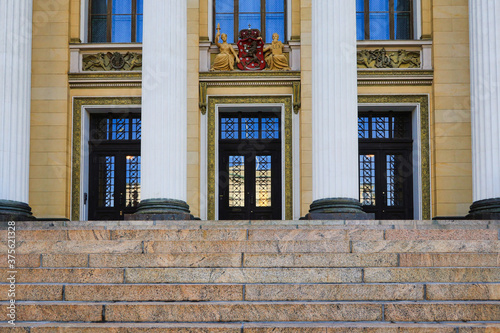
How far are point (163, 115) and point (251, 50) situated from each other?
5265 mm

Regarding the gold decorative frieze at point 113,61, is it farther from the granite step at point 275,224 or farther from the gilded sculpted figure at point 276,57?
the granite step at point 275,224

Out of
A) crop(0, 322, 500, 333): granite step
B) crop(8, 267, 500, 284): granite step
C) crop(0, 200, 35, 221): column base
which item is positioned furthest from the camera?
crop(0, 200, 35, 221): column base

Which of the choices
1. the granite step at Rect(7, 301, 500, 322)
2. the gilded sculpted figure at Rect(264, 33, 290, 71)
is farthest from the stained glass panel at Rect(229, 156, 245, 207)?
the granite step at Rect(7, 301, 500, 322)

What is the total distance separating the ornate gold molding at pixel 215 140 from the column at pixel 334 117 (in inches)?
163

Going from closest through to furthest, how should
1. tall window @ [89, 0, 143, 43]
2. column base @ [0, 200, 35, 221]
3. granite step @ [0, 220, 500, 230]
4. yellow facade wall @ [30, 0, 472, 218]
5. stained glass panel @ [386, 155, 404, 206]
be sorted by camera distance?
granite step @ [0, 220, 500, 230], column base @ [0, 200, 35, 221], yellow facade wall @ [30, 0, 472, 218], stained glass panel @ [386, 155, 404, 206], tall window @ [89, 0, 143, 43]

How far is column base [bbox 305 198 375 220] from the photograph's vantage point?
50.1 ft

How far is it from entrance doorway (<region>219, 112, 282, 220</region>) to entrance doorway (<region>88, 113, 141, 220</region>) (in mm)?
2525

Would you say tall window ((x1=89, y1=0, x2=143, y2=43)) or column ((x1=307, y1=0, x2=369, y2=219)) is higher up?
tall window ((x1=89, y1=0, x2=143, y2=43))

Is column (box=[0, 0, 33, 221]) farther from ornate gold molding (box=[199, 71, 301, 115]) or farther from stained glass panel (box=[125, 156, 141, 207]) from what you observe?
ornate gold molding (box=[199, 71, 301, 115])

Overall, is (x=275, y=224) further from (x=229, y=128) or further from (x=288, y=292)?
(x=229, y=128)

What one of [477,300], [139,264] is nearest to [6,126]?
[139,264]

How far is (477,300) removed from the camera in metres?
9.21

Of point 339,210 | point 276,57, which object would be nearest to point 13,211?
point 339,210

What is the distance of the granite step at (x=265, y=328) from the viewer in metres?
8.15
